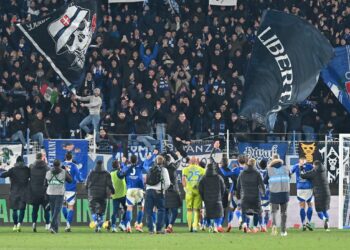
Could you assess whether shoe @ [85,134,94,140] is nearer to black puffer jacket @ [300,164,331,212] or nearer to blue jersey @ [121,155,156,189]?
blue jersey @ [121,155,156,189]

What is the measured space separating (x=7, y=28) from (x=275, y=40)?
11.5 m

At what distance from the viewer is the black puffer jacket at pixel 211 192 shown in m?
37.1

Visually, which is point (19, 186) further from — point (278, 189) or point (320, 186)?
point (320, 186)

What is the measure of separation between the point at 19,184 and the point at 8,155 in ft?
10.0

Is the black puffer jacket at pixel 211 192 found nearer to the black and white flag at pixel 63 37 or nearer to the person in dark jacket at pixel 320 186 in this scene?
the person in dark jacket at pixel 320 186

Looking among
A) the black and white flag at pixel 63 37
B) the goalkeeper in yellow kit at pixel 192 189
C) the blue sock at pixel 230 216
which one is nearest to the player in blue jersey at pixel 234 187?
the blue sock at pixel 230 216

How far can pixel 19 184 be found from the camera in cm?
3816

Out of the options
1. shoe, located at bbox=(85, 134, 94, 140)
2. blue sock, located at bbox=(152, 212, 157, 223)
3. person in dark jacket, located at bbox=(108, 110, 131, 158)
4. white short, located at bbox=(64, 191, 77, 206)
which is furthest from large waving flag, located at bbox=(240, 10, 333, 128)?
white short, located at bbox=(64, 191, 77, 206)

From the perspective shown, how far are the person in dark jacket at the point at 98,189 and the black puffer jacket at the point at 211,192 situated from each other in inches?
92.3

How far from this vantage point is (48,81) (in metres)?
47.2

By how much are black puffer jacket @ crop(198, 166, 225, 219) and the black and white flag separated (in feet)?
24.9
